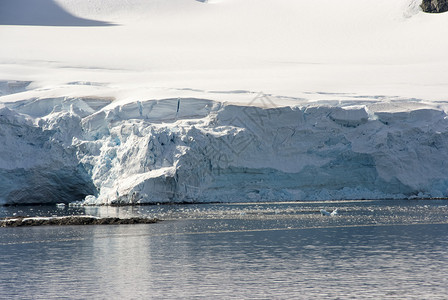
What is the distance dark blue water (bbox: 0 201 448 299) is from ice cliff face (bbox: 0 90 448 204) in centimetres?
706

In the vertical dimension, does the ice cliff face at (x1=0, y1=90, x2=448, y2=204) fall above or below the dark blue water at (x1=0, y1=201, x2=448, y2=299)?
above

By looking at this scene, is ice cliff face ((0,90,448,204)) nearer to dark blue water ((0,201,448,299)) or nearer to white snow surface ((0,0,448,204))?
white snow surface ((0,0,448,204))

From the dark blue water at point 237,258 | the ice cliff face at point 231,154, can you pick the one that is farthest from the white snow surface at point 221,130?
the dark blue water at point 237,258

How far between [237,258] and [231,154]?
17900 mm

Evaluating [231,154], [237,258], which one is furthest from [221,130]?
[237,258]

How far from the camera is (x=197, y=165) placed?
33812 millimetres

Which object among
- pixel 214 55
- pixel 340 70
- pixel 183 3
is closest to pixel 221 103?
pixel 340 70

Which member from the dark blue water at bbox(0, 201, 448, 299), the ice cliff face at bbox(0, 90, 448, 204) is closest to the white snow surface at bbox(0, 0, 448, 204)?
the ice cliff face at bbox(0, 90, 448, 204)

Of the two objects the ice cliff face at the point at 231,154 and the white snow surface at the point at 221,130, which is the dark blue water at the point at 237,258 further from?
the white snow surface at the point at 221,130

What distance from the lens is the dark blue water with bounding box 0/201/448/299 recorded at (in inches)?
513

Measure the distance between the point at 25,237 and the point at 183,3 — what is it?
156ft

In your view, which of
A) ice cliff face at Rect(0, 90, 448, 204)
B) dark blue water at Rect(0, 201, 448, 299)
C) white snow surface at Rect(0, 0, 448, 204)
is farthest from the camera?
white snow surface at Rect(0, 0, 448, 204)

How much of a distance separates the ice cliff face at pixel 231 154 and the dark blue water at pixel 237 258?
7.06 metres

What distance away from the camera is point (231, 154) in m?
34.4
